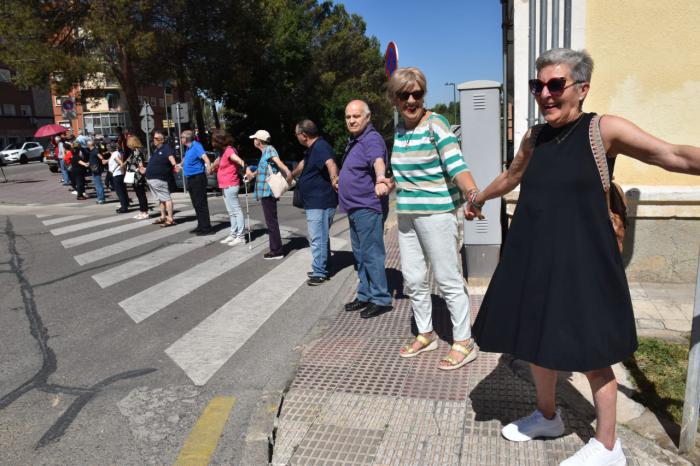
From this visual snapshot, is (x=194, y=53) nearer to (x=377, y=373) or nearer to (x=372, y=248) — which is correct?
(x=372, y=248)

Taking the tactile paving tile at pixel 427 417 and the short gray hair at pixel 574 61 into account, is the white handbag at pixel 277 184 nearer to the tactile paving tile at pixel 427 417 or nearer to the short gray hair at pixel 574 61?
the tactile paving tile at pixel 427 417

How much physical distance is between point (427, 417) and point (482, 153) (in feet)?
10.6

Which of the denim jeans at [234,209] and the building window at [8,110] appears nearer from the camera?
the denim jeans at [234,209]

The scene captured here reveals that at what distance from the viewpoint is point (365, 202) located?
15.9 feet

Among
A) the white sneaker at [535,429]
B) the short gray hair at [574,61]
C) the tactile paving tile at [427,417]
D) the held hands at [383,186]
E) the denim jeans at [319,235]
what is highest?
the short gray hair at [574,61]

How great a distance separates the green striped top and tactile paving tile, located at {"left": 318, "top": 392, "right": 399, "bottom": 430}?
120 centimetres

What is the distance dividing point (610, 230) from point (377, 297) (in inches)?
113

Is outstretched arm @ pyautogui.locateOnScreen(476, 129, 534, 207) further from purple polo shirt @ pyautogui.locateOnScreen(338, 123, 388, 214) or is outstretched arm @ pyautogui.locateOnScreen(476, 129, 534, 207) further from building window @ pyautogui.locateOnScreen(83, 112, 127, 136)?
building window @ pyautogui.locateOnScreen(83, 112, 127, 136)

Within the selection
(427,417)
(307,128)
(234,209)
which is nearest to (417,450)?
(427,417)

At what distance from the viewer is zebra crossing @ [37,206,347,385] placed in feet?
14.6

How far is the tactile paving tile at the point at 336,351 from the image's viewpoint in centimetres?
392

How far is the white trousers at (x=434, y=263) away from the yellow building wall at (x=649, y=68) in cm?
298

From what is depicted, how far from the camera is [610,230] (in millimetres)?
2359

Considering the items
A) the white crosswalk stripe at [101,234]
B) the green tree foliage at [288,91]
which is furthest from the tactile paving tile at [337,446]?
the green tree foliage at [288,91]
